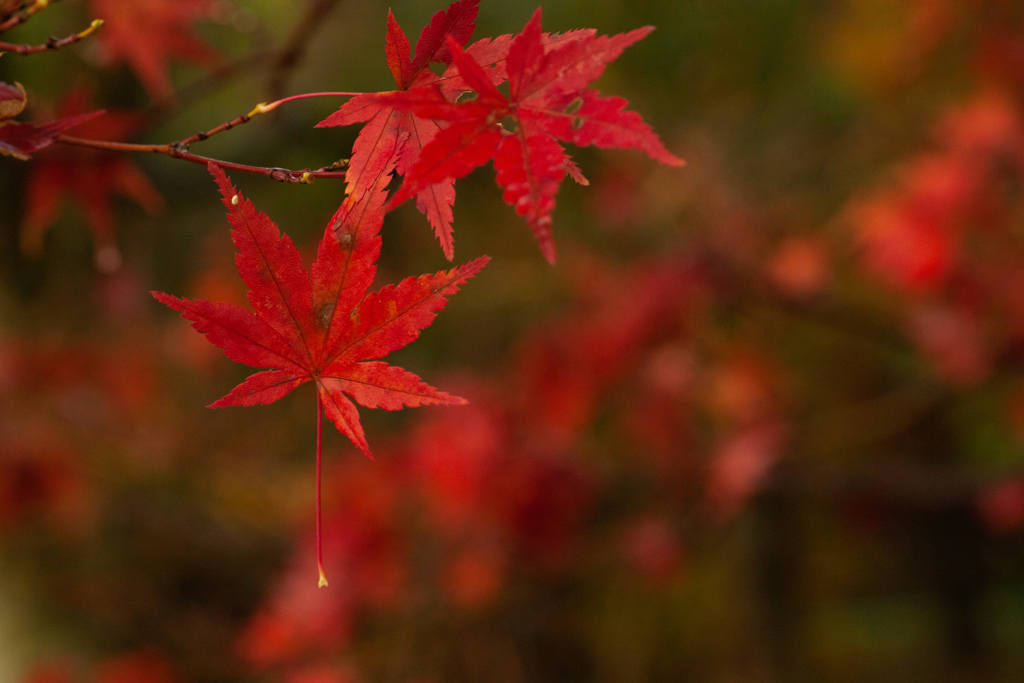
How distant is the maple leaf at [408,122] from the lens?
54 centimetres

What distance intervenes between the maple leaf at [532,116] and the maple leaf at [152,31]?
34.7 inches

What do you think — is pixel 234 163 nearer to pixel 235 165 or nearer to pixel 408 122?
pixel 235 165

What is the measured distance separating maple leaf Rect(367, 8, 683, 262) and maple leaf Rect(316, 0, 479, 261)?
4 cm

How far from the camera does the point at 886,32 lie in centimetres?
346

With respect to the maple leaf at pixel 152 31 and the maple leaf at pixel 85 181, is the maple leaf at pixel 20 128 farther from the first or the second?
the maple leaf at pixel 152 31

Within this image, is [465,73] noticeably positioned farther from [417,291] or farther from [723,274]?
[723,274]

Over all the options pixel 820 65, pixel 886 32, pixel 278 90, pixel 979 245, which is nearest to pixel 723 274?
pixel 979 245

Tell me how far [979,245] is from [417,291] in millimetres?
2386

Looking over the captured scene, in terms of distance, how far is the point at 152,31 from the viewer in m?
1.24

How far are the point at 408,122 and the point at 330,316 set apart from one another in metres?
0.16

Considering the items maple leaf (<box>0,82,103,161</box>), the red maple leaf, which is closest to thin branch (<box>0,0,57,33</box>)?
maple leaf (<box>0,82,103,161</box>)

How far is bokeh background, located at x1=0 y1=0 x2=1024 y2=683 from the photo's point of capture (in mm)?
2207

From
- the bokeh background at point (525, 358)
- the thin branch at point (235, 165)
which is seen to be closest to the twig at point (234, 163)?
the thin branch at point (235, 165)

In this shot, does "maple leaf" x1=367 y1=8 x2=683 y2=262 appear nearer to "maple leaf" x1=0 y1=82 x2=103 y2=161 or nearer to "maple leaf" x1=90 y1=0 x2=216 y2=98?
"maple leaf" x1=0 y1=82 x2=103 y2=161
